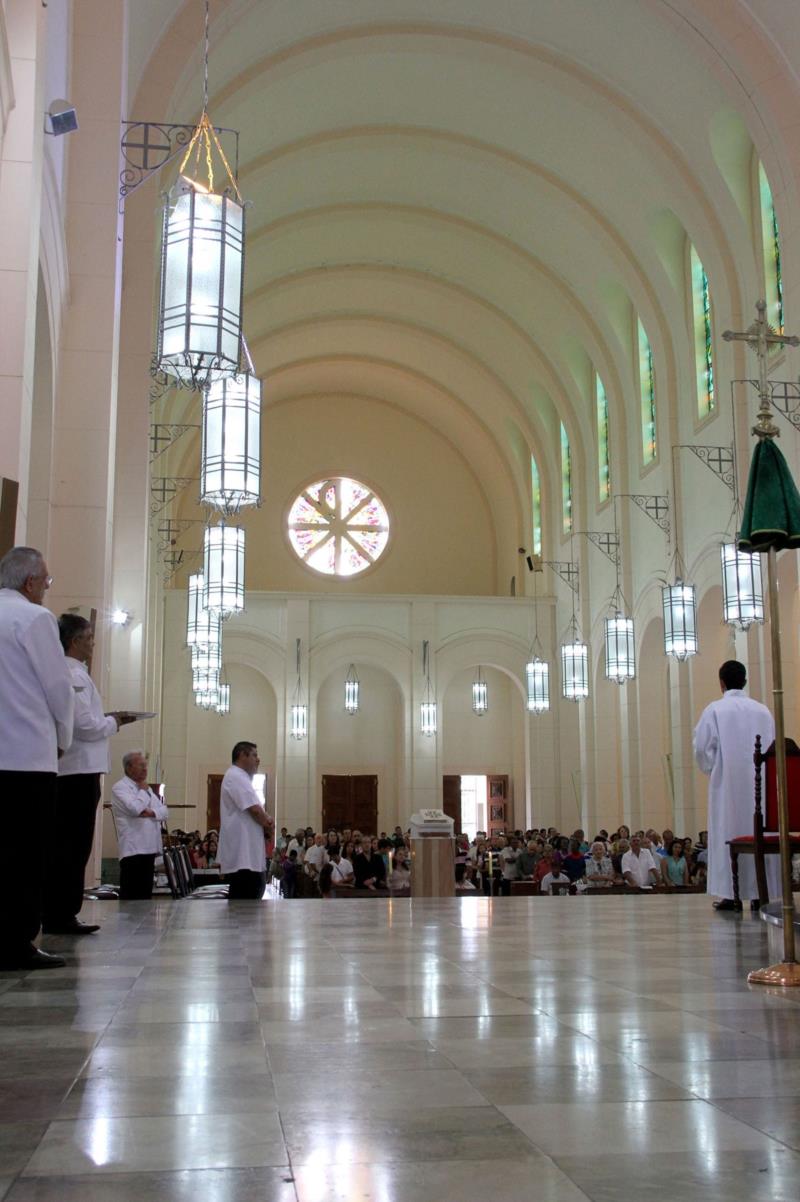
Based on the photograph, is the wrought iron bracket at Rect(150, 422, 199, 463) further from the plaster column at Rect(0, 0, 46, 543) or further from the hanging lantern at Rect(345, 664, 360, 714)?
the plaster column at Rect(0, 0, 46, 543)

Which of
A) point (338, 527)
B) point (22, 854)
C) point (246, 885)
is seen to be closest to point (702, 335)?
point (338, 527)

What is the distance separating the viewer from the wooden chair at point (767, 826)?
7488 millimetres

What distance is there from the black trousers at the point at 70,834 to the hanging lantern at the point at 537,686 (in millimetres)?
18914

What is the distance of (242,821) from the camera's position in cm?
943

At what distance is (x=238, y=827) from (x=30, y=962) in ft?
15.3

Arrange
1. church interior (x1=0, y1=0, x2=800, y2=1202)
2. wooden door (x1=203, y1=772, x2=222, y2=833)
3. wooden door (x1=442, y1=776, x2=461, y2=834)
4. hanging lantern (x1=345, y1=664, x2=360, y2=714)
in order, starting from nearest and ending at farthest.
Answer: church interior (x1=0, y1=0, x2=800, y2=1202)
wooden door (x1=203, y1=772, x2=222, y2=833)
hanging lantern (x1=345, y1=664, x2=360, y2=714)
wooden door (x1=442, y1=776, x2=461, y2=834)

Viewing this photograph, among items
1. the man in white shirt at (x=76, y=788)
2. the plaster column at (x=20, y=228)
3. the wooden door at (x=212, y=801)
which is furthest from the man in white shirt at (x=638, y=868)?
the wooden door at (x=212, y=801)

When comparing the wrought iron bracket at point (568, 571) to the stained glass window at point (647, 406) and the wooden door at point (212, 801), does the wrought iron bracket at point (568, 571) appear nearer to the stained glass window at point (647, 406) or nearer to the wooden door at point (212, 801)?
the stained glass window at point (647, 406)

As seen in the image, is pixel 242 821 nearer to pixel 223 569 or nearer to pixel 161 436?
pixel 223 569

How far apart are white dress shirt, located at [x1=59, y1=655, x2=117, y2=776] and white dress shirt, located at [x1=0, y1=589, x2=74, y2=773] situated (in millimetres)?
1290

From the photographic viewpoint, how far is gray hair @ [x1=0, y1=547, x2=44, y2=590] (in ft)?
16.1

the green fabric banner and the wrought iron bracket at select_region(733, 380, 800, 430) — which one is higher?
the wrought iron bracket at select_region(733, 380, 800, 430)

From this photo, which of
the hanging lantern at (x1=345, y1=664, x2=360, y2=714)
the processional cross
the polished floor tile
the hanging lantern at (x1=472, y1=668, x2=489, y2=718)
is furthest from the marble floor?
the hanging lantern at (x1=472, y1=668, x2=489, y2=718)

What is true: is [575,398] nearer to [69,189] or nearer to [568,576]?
[568,576]
